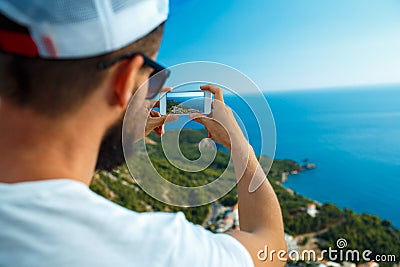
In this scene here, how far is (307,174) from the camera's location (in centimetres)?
2862

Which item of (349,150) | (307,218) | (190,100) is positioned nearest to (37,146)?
(190,100)

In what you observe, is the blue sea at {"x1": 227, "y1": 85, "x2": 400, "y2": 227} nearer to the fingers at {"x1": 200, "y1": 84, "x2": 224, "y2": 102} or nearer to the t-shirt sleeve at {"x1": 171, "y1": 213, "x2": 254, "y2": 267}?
the fingers at {"x1": 200, "y1": 84, "x2": 224, "y2": 102}

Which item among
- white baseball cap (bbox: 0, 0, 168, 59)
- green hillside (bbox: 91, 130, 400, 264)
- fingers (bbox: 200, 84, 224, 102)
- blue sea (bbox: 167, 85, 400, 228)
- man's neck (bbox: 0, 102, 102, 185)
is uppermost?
blue sea (bbox: 167, 85, 400, 228)

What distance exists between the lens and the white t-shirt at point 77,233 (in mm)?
426

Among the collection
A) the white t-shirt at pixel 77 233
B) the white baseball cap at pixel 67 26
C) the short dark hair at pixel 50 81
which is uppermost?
the white baseball cap at pixel 67 26

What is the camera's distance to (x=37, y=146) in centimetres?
47

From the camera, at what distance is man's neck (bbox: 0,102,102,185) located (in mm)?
466

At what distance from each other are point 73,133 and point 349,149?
3538 cm

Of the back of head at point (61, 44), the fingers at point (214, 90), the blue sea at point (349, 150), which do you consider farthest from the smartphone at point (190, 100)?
the blue sea at point (349, 150)

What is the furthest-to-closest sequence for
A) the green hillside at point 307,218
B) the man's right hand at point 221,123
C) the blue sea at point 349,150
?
the blue sea at point 349,150 → the green hillside at point 307,218 → the man's right hand at point 221,123

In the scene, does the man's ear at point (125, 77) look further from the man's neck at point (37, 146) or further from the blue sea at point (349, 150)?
the blue sea at point (349, 150)

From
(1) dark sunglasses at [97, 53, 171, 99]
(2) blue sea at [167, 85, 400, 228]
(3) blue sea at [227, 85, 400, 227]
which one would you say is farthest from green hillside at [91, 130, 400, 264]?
(1) dark sunglasses at [97, 53, 171, 99]

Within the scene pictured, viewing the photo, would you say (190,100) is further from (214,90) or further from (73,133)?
(73,133)

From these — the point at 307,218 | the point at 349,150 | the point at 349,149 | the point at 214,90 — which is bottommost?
the point at 214,90
